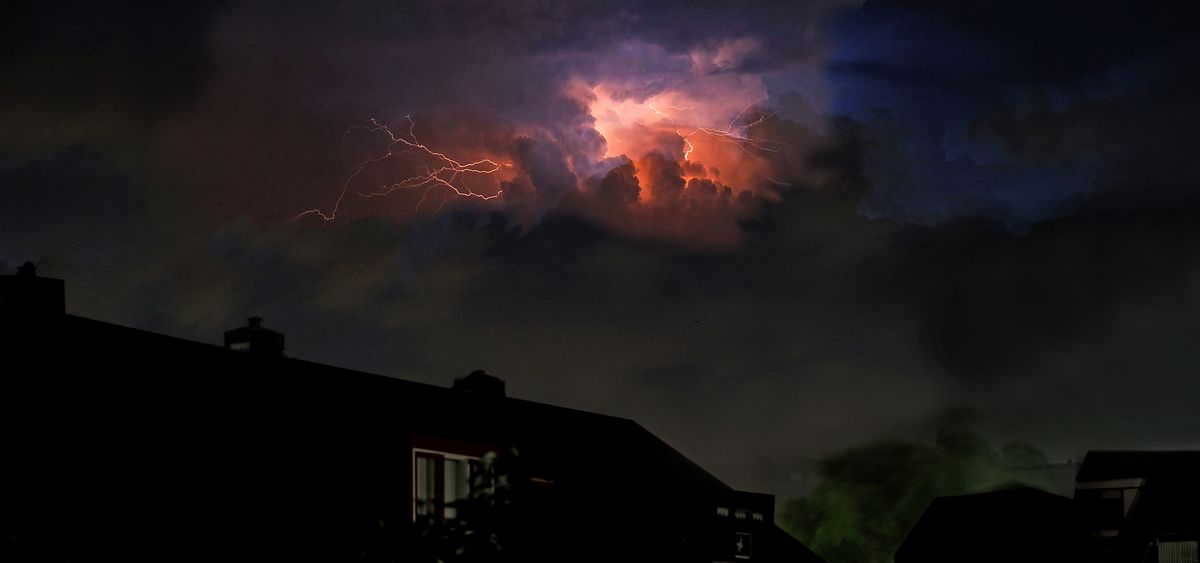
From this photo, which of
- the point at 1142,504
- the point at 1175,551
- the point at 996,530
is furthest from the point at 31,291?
the point at 996,530

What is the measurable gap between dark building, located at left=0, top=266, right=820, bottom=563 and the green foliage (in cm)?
7432

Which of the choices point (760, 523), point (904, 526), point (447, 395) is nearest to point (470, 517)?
point (447, 395)

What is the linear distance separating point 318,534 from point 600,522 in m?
4.90

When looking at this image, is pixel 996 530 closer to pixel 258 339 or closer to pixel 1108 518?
pixel 1108 518

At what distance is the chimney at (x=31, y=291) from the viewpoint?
80.6 ft

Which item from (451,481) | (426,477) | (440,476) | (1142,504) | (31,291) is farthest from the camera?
(1142,504)

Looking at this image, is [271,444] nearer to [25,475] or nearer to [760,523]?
[25,475]

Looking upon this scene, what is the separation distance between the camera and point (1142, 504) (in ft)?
168

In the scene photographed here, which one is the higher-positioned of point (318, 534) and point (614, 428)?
point (614, 428)

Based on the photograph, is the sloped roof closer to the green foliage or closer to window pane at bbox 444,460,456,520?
window pane at bbox 444,460,456,520

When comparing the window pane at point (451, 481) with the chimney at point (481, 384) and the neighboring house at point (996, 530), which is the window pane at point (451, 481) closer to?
the chimney at point (481, 384)

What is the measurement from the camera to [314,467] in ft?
87.9

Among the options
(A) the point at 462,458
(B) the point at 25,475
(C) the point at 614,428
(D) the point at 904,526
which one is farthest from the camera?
(D) the point at 904,526

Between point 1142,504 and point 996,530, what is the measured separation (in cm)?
1155
